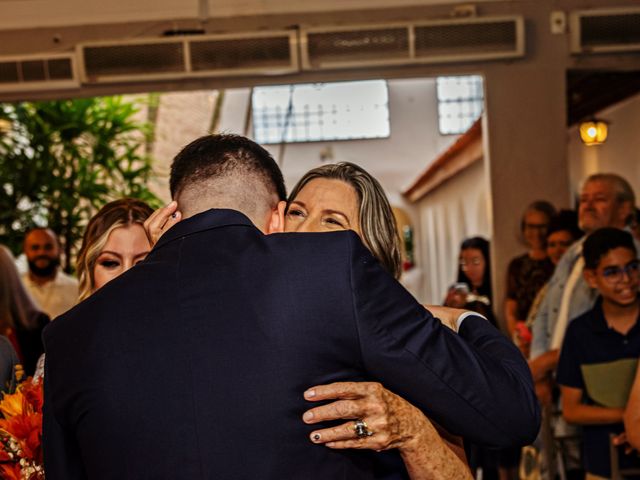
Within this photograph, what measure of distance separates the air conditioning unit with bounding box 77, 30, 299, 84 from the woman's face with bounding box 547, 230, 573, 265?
6.12 ft

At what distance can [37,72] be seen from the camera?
19.7 feet

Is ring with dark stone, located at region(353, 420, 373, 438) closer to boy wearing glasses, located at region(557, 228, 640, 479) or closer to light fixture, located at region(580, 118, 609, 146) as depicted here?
boy wearing glasses, located at region(557, 228, 640, 479)

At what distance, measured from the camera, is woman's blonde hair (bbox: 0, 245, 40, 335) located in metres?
4.45

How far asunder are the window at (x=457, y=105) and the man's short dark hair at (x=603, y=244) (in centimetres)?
2059

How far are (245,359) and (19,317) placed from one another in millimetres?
3163

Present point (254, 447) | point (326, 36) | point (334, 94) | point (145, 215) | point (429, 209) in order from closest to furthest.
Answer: point (254, 447) → point (145, 215) → point (326, 36) → point (429, 209) → point (334, 94)

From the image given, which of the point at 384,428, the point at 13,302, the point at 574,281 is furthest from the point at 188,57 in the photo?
the point at 384,428

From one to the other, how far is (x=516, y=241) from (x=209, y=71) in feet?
7.25

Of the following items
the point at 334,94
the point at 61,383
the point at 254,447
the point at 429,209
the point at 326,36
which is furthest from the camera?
the point at 334,94

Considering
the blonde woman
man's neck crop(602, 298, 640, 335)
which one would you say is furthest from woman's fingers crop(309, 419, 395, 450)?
man's neck crop(602, 298, 640, 335)

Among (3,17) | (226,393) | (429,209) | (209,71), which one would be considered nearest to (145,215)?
(226,393)

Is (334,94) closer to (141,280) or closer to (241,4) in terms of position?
(241,4)

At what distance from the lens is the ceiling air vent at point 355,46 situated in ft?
19.3

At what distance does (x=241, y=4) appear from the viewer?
5.95m
